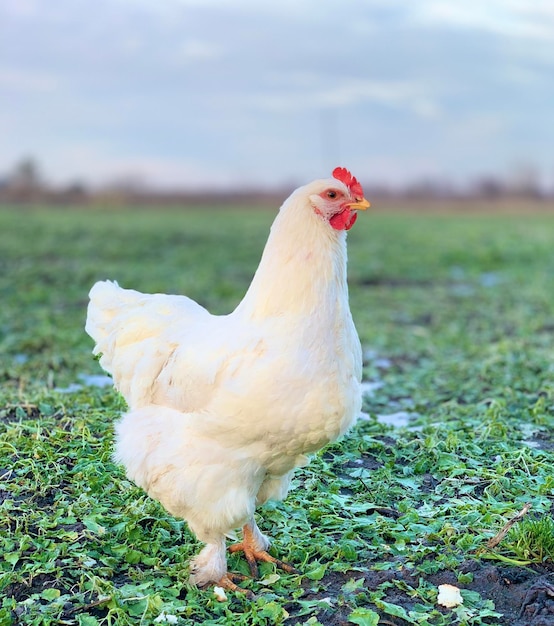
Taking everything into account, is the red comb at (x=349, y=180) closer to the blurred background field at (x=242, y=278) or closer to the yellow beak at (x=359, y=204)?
the yellow beak at (x=359, y=204)

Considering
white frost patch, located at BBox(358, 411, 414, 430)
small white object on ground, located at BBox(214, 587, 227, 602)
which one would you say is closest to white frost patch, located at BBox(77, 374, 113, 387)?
white frost patch, located at BBox(358, 411, 414, 430)

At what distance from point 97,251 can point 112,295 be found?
12.4 m

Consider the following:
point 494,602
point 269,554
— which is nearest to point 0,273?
point 269,554

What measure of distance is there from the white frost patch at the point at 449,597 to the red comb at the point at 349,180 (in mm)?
1803

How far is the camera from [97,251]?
16.0 meters

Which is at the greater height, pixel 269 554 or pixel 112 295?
pixel 112 295

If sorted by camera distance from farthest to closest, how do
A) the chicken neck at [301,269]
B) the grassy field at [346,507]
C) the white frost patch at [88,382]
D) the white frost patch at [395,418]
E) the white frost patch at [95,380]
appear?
the white frost patch at [95,380], the white frost patch at [88,382], the white frost patch at [395,418], the grassy field at [346,507], the chicken neck at [301,269]

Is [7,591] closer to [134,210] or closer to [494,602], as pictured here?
[494,602]

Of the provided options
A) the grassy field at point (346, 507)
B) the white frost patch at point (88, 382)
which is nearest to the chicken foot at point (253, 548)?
the grassy field at point (346, 507)

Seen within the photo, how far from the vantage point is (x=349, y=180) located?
3.28 m

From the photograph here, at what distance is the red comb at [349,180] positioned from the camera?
3.26 meters

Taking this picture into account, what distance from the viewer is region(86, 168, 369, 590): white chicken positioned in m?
3.04

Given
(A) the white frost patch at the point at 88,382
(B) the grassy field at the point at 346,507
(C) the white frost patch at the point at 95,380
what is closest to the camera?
(B) the grassy field at the point at 346,507

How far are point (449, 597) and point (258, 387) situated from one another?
4.24 feet
